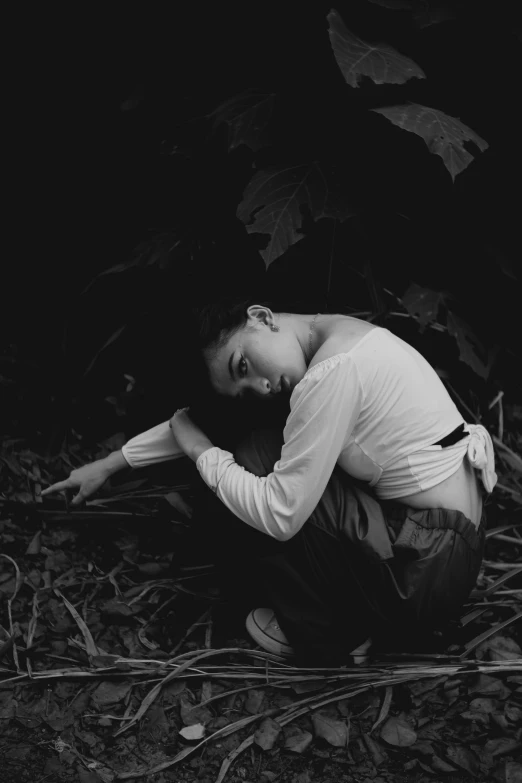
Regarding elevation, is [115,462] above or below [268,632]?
above

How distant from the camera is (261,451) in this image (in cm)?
168

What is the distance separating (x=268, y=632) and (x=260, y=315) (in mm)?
751

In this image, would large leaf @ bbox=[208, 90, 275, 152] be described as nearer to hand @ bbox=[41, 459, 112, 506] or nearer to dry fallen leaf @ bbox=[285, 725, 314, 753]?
hand @ bbox=[41, 459, 112, 506]

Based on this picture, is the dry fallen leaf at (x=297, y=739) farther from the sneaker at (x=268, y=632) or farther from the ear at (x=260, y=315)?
the ear at (x=260, y=315)

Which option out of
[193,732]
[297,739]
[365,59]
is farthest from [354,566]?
[365,59]

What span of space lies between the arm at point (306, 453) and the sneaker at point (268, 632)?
31 centimetres

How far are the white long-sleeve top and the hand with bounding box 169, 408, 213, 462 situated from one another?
5 centimetres

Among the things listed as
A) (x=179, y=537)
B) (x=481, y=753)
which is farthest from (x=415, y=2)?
(x=481, y=753)

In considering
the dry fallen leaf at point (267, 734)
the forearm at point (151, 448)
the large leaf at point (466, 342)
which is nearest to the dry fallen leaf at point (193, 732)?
the dry fallen leaf at point (267, 734)

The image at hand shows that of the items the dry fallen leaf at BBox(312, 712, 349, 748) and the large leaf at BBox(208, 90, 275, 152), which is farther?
the large leaf at BBox(208, 90, 275, 152)

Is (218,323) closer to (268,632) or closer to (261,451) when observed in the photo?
(261,451)

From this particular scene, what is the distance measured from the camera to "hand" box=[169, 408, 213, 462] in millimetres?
1709

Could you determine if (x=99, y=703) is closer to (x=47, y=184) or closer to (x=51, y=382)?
(x=51, y=382)

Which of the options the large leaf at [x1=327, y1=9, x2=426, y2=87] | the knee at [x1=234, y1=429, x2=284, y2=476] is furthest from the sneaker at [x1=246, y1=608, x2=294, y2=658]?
the large leaf at [x1=327, y1=9, x2=426, y2=87]
